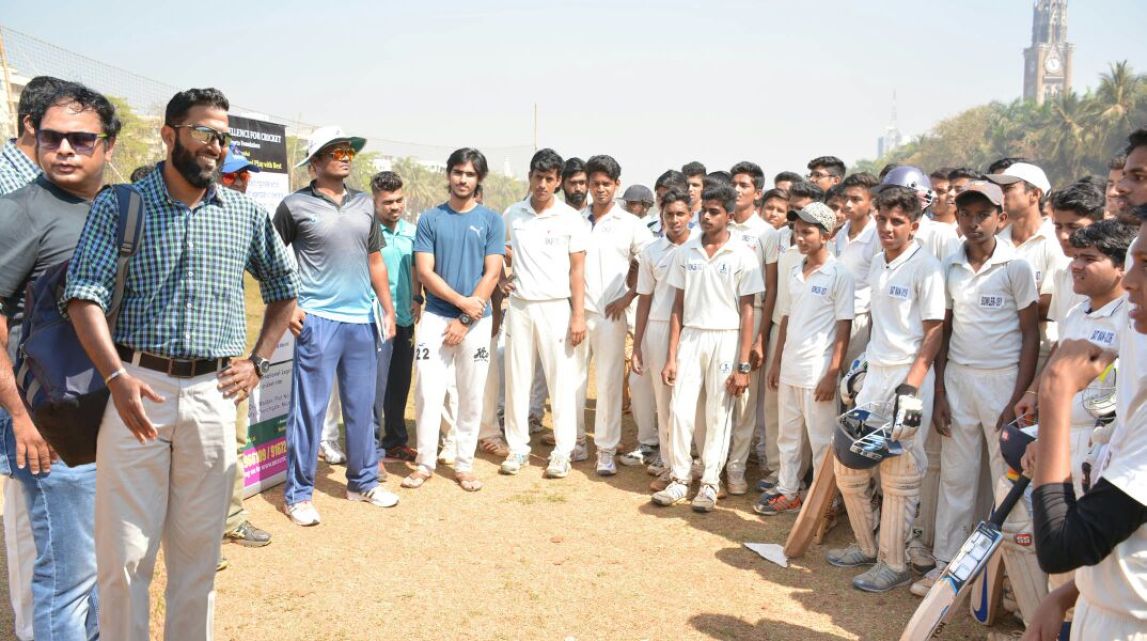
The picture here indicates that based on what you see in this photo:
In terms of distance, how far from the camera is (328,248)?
511 cm

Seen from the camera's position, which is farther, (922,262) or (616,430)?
(616,430)

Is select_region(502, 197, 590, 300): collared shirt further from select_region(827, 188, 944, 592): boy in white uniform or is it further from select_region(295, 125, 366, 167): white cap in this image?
select_region(827, 188, 944, 592): boy in white uniform

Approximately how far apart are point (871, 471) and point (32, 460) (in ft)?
12.6

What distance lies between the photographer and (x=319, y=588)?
4199 millimetres

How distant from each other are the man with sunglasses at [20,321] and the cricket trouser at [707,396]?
3.69 m

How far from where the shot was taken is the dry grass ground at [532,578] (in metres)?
3.84

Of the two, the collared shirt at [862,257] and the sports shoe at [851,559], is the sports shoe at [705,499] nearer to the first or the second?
the sports shoe at [851,559]

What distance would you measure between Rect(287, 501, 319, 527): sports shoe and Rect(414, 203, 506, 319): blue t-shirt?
A: 1.61 meters

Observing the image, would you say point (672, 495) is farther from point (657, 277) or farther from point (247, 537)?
point (247, 537)

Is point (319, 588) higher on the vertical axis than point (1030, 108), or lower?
lower

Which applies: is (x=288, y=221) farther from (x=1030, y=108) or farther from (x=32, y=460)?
(x=1030, y=108)

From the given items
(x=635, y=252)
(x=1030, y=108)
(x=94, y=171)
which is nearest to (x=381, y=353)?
(x=635, y=252)

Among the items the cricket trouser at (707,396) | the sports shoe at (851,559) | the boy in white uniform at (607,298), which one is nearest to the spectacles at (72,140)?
the cricket trouser at (707,396)

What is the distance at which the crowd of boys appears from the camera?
8.60ft
